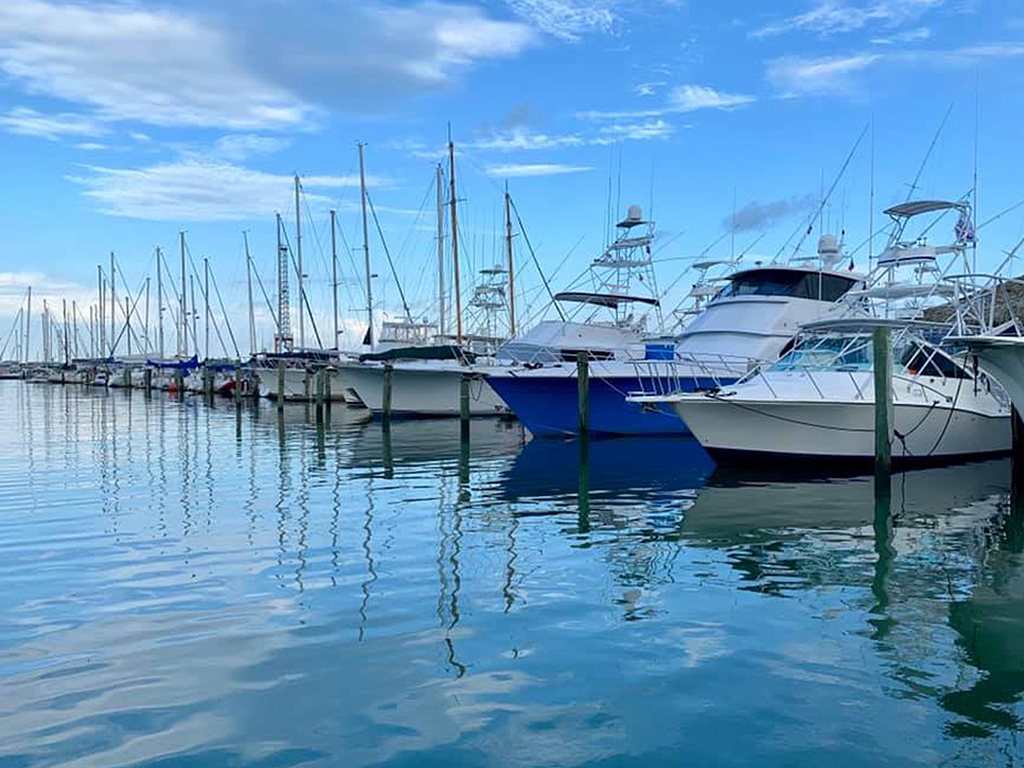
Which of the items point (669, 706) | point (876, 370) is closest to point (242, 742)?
point (669, 706)

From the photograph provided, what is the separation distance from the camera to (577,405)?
84.2 feet

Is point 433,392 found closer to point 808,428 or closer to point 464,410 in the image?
point 464,410

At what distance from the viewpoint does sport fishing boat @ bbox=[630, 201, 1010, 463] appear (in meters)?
17.1

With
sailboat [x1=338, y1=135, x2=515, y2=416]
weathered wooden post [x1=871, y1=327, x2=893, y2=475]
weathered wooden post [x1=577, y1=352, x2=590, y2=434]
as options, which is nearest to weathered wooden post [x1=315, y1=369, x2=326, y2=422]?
sailboat [x1=338, y1=135, x2=515, y2=416]

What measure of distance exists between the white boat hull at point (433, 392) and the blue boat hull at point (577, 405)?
10.3 m

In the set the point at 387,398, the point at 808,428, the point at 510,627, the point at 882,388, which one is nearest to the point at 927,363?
the point at 882,388

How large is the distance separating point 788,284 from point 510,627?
62.5 ft

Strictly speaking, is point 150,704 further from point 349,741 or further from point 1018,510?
point 1018,510

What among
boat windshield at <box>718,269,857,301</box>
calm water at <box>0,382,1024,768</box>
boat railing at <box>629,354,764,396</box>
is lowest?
calm water at <box>0,382,1024,768</box>

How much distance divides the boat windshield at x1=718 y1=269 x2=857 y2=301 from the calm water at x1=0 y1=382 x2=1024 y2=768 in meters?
9.67

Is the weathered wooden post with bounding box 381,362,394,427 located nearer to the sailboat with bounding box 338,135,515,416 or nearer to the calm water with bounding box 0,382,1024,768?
the sailboat with bounding box 338,135,515,416

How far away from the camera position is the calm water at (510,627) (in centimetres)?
530

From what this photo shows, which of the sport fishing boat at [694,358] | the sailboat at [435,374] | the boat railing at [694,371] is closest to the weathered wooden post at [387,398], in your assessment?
the sailboat at [435,374]

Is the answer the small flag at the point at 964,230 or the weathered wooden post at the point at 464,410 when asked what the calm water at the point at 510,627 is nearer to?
the small flag at the point at 964,230
